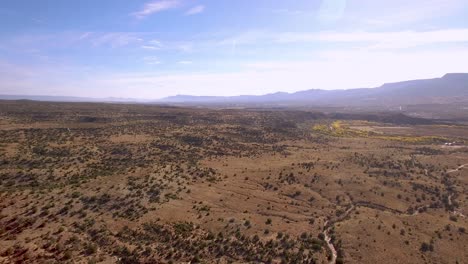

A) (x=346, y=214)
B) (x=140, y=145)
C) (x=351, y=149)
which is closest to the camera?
(x=346, y=214)

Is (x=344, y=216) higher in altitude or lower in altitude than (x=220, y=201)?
lower

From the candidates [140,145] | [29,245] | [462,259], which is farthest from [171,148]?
[462,259]

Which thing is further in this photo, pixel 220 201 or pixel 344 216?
pixel 220 201

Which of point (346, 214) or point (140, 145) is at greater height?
point (140, 145)

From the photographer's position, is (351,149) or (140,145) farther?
(351,149)

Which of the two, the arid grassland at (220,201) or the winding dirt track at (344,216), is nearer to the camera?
the arid grassland at (220,201)

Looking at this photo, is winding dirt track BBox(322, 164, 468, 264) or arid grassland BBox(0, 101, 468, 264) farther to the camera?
winding dirt track BBox(322, 164, 468, 264)

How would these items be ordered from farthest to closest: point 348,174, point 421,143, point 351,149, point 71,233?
point 421,143
point 351,149
point 348,174
point 71,233

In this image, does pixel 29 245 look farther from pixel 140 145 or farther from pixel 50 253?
pixel 140 145
